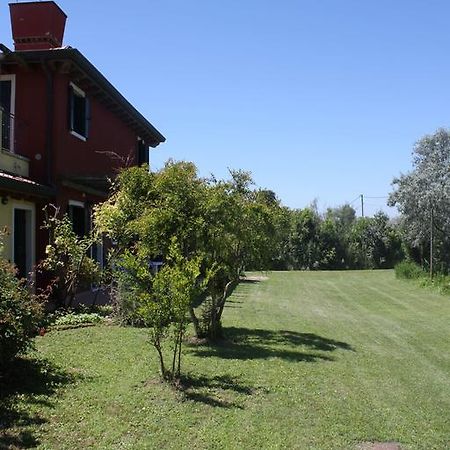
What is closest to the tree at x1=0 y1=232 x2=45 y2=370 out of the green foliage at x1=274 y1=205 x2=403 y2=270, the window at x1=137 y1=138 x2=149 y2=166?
the window at x1=137 y1=138 x2=149 y2=166

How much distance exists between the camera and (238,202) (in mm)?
10078

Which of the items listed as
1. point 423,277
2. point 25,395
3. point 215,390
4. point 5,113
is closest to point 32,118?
point 5,113

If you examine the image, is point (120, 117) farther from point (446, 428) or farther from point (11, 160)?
point (446, 428)

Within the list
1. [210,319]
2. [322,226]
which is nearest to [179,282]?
[210,319]

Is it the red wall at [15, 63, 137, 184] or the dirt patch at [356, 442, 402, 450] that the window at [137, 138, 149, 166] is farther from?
the dirt patch at [356, 442, 402, 450]

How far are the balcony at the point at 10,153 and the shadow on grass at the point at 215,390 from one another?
24.5 feet

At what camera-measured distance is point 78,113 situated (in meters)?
15.6

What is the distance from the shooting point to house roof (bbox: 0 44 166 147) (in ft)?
44.3

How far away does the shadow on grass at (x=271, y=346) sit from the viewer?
8.96 meters

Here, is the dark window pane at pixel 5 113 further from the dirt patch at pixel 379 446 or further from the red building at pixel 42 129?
the dirt patch at pixel 379 446

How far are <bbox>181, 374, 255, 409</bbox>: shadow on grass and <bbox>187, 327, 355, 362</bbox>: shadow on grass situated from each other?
59.3 inches

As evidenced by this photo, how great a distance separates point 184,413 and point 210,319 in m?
4.39

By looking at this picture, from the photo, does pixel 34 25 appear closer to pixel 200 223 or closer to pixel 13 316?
pixel 200 223

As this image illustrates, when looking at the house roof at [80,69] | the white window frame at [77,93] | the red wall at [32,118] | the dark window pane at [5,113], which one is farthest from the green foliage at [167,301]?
the white window frame at [77,93]
